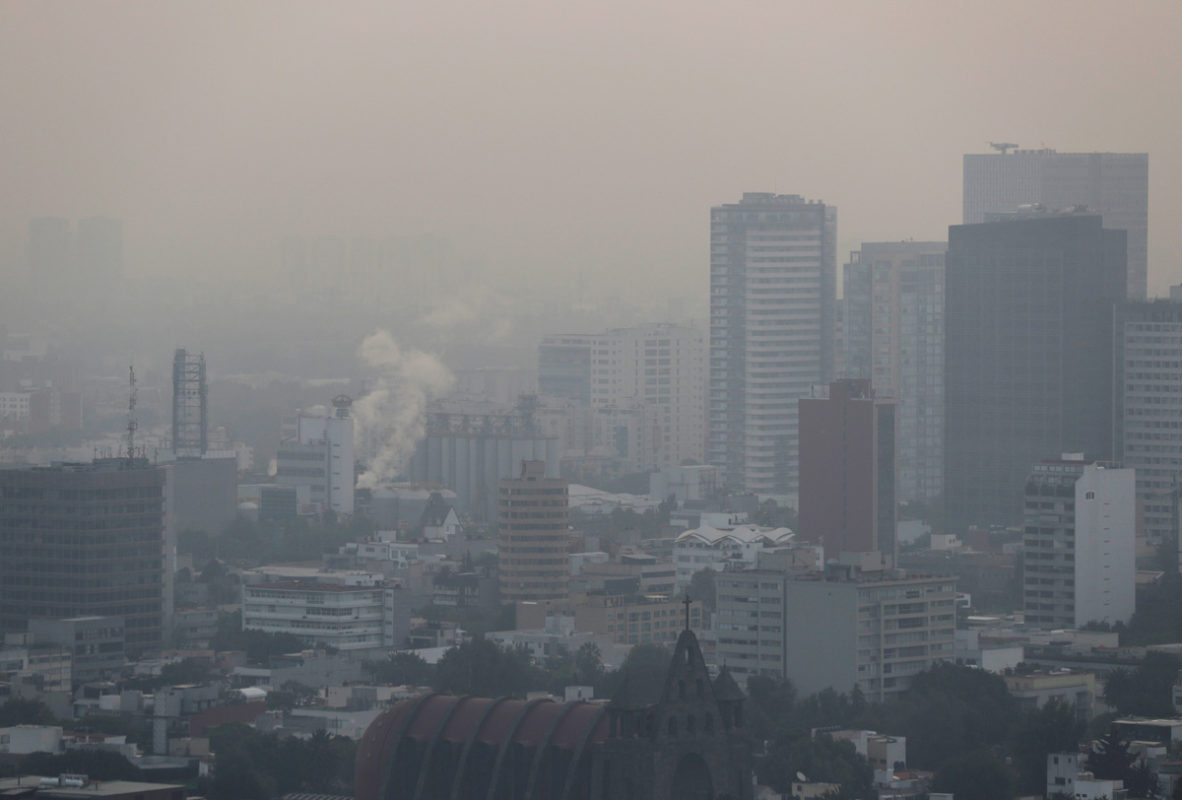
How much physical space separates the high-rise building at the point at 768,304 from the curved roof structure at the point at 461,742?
65.9 meters

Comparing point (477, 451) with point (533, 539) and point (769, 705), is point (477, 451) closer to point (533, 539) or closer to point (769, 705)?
point (533, 539)

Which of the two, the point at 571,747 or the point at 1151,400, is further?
the point at 1151,400

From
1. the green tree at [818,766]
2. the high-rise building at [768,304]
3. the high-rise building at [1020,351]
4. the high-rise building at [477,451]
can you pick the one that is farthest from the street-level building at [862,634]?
the high-rise building at [768,304]

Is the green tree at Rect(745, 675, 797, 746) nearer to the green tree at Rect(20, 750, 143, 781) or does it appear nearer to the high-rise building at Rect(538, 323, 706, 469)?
the green tree at Rect(20, 750, 143, 781)

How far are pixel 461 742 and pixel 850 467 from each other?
3388cm

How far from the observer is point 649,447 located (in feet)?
374

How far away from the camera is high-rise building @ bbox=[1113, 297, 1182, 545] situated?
81.9 metres

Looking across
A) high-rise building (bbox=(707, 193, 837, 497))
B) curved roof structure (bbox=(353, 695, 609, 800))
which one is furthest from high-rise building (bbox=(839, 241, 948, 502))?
curved roof structure (bbox=(353, 695, 609, 800))

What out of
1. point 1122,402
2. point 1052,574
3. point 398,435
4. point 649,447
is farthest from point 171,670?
point 649,447

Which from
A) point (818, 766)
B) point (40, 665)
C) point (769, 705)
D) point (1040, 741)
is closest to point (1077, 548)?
point (769, 705)

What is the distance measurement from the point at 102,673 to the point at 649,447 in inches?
2279

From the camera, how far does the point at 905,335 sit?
4171 inches

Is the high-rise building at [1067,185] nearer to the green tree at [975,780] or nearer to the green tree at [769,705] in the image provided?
the green tree at [769,705]

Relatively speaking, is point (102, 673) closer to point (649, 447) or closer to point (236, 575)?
point (236, 575)
